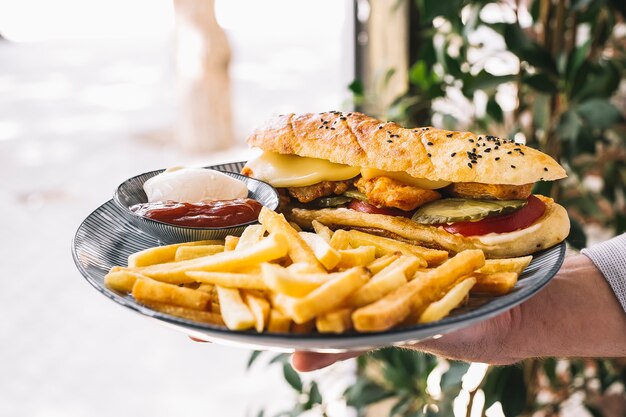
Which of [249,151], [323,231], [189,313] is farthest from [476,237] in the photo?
[249,151]

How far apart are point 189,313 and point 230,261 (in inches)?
6.2

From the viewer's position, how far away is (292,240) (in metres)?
1.71

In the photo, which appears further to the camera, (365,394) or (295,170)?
(365,394)

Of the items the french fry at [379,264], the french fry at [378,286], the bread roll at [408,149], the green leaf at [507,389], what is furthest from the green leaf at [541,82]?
the french fry at [378,286]

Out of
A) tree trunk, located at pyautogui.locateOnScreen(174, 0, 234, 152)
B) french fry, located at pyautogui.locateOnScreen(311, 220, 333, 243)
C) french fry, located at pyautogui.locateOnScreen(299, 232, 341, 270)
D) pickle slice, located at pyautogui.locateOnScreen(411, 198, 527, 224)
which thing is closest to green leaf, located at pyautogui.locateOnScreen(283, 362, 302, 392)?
french fry, located at pyautogui.locateOnScreen(311, 220, 333, 243)

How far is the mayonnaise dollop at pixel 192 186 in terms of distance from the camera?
2180mm

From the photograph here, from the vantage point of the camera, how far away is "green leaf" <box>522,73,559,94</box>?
2.73 meters

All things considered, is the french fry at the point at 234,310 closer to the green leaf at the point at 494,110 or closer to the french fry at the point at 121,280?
the french fry at the point at 121,280

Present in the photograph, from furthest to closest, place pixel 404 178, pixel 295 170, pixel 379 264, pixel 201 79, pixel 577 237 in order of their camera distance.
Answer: pixel 201 79 < pixel 577 237 < pixel 295 170 < pixel 404 178 < pixel 379 264

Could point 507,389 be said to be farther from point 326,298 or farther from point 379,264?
point 326,298

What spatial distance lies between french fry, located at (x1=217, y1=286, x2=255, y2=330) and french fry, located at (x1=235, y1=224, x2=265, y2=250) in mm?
203

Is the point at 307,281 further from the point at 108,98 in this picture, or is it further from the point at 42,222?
the point at 108,98

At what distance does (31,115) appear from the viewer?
322 inches

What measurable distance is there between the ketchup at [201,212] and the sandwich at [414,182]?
29cm
